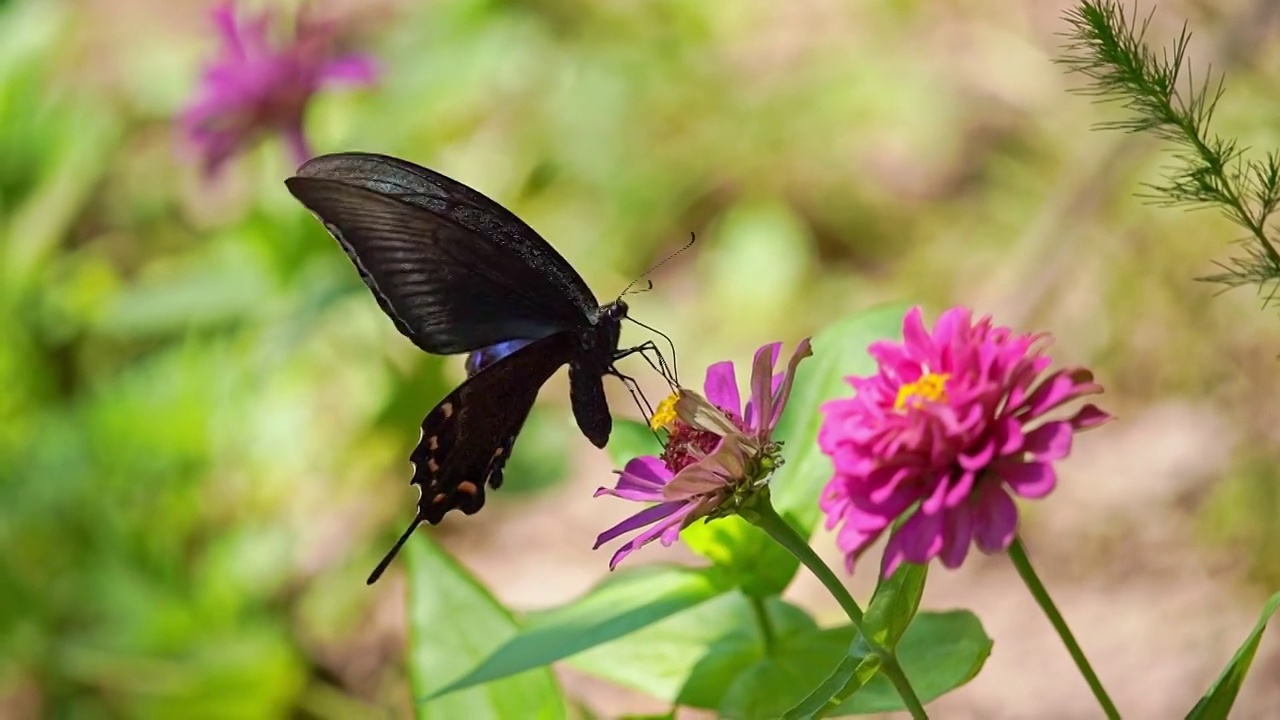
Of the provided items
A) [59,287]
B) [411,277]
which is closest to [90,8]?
[59,287]

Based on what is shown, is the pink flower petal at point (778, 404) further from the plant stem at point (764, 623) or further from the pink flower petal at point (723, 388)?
the plant stem at point (764, 623)

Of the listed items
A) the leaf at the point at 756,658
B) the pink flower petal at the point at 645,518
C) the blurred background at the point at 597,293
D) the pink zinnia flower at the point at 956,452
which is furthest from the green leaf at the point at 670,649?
the blurred background at the point at 597,293

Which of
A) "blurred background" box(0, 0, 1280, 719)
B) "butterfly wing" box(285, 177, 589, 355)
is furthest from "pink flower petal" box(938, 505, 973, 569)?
"blurred background" box(0, 0, 1280, 719)

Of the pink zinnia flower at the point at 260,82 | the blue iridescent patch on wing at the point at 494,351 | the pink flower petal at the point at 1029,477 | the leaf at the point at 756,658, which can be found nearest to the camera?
the pink flower petal at the point at 1029,477

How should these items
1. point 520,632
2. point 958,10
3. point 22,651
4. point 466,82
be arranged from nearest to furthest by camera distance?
point 520,632 → point 22,651 → point 466,82 → point 958,10

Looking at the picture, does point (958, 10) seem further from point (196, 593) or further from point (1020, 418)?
point (1020, 418)

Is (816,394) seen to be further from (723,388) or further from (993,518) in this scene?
(993,518)
